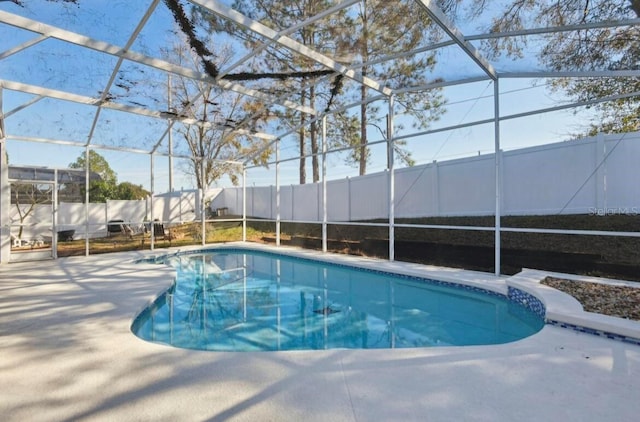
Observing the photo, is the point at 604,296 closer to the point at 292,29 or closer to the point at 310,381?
the point at 310,381

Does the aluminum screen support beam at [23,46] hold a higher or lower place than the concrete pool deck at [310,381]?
higher

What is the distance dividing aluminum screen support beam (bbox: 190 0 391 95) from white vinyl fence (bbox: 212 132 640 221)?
305 centimetres

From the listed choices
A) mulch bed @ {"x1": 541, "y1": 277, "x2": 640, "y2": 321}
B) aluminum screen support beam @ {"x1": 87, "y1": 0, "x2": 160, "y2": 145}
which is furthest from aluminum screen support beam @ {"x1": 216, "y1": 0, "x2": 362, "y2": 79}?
mulch bed @ {"x1": 541, "y1": 277, "x2": 640, "y2": 321}

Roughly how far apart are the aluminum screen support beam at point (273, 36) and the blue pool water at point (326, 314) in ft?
13.5

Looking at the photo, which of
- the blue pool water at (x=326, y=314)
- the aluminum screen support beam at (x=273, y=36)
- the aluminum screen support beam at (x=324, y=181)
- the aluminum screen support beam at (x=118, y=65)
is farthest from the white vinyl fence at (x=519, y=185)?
the aluminum screen support beam at (x=118, y=65)

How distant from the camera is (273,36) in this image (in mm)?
4852

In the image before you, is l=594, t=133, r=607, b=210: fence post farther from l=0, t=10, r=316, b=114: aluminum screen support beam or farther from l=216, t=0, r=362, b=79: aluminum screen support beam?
l=0, t=10, r=316, b=114: aluminum screen support beam

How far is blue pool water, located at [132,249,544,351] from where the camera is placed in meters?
4.07

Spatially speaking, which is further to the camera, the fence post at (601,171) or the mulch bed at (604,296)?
the fence post at (601,171)

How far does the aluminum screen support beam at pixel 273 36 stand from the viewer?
169 inches

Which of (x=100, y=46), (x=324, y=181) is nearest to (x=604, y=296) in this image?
(x=324, y=181)

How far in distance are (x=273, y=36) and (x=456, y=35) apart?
8.40 feet

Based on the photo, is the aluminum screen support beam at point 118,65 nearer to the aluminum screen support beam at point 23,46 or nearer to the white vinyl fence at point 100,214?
the aluminum screen support beam at point 23,46

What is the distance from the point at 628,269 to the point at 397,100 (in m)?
6.89
